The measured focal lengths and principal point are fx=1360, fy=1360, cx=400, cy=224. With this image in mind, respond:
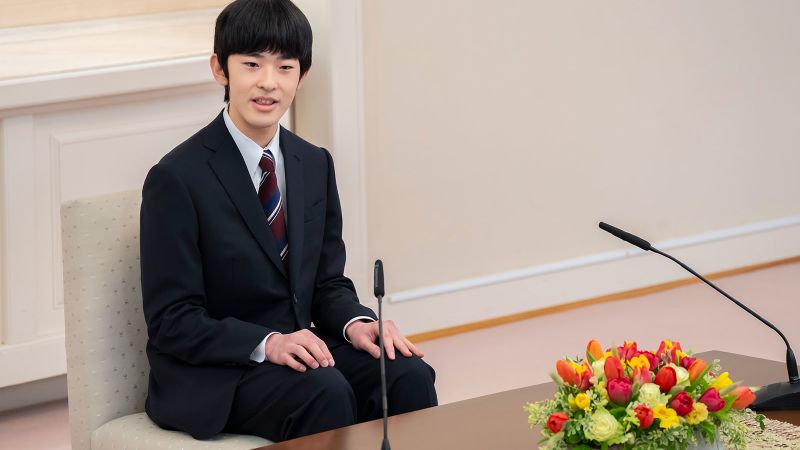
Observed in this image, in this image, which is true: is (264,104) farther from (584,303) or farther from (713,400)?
(584,303)

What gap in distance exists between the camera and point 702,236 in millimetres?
4930

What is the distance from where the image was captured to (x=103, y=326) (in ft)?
7.83

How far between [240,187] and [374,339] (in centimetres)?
37

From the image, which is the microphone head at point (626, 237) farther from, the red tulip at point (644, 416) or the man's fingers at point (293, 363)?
the man's fingers at point (293, 363)

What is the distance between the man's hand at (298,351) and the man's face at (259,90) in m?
0.40

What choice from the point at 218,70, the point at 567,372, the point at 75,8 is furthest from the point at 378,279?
the point at 75,8

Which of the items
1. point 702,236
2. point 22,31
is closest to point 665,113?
point 702,236

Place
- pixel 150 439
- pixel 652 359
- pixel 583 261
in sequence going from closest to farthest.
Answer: pixel 652 359, pixel 150 439, pixel 583 261

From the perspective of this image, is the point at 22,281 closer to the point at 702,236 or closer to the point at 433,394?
the point at 433,394

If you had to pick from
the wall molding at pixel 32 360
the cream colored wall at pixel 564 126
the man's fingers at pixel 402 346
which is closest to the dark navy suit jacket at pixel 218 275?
the man's fingers at pixel 402 346

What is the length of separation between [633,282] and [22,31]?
2.24 metres

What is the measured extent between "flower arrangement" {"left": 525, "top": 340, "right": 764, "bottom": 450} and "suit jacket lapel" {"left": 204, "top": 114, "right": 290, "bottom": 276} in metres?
0.81

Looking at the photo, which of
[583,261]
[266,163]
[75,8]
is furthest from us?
[583,261]

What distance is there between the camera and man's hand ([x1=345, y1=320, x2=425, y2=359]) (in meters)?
2.46
